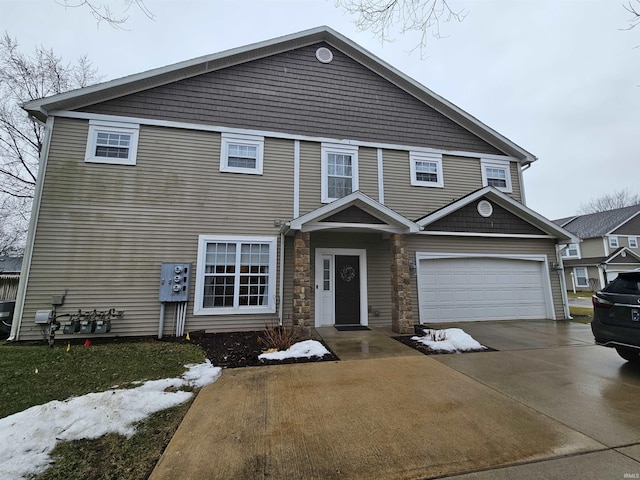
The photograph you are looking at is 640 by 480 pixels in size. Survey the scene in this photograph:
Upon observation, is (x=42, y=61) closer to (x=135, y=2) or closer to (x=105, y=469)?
(x=135, y=2)

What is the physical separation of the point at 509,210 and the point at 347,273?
5522 mm

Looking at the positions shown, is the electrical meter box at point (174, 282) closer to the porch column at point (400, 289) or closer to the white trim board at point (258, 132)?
the white trim board at point (258, 132)

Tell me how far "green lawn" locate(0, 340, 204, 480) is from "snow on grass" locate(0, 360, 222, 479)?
0.13m

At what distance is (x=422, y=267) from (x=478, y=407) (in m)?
5.60

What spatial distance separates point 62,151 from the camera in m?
7.19

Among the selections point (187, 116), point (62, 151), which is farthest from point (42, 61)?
point (187, 116)

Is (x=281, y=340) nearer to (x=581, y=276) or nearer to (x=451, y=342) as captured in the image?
(x=451, y=342)

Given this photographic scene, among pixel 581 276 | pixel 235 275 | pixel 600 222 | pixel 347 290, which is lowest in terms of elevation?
pixel 347 290

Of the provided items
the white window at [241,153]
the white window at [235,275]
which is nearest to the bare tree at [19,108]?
the white window at [241,153]

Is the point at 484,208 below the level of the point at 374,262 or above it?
above

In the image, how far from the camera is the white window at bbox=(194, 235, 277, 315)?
7.34 meters

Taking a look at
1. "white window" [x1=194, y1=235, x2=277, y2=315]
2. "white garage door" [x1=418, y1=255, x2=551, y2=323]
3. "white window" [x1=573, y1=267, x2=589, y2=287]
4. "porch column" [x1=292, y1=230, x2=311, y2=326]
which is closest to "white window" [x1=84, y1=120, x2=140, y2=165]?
"white window" [x1=194, y1=235, x2=277, y2=315]

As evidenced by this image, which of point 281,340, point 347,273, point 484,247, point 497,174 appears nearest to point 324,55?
point 347,273

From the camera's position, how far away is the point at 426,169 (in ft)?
30.7
